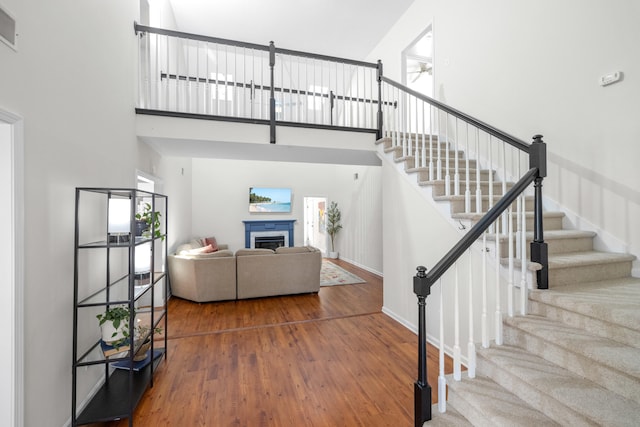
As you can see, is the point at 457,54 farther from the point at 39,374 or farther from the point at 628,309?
the point at 39,374

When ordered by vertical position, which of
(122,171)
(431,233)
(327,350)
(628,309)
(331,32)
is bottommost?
(327,350)

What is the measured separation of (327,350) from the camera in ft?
10.0

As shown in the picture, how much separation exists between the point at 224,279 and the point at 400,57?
203 inches

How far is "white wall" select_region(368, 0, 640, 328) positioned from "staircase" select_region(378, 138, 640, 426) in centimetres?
66

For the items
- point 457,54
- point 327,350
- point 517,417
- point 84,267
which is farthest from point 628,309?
point 457,54

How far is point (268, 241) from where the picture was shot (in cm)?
852

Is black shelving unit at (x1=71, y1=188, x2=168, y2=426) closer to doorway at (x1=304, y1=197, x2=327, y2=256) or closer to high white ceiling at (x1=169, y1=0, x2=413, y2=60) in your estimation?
high white ceiling at (x1=169, y1=0, x2=413, y2=60)

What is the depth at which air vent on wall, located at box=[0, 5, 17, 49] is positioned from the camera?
134 cm

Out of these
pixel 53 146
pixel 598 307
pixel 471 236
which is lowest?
pixel 598 307

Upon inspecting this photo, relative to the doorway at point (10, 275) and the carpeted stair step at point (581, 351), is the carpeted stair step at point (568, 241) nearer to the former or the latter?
the carpeted stair step at point (581, 351)

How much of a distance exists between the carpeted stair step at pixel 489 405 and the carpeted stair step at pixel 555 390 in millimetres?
43

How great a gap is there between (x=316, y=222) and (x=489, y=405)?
324 inches

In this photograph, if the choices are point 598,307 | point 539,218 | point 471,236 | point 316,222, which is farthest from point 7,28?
point 316,222

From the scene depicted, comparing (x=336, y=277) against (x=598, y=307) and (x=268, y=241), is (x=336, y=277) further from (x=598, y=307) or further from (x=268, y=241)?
(x=598, y=307)
